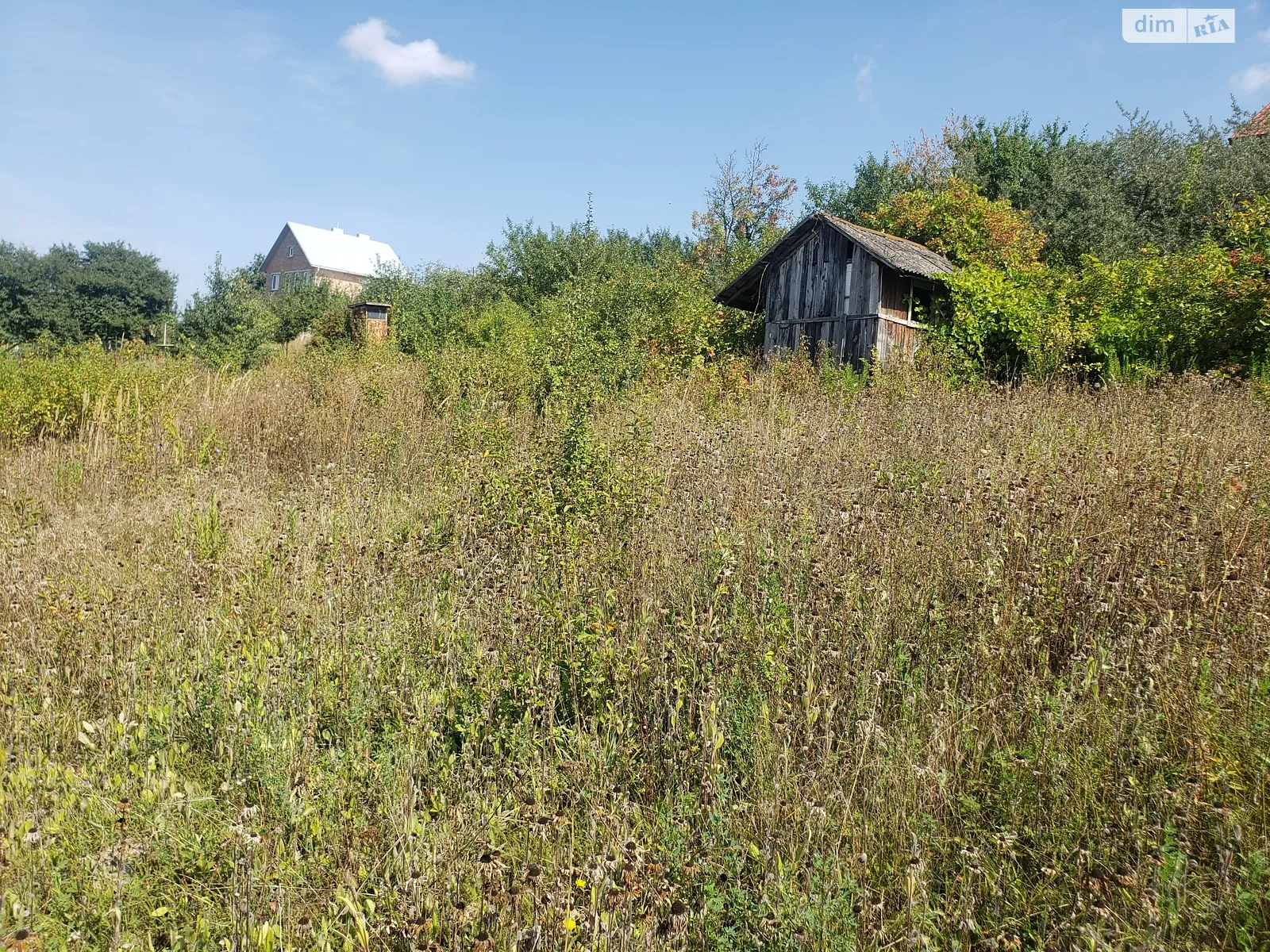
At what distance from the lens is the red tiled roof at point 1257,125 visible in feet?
86.2

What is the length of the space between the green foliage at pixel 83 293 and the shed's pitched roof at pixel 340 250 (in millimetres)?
11260

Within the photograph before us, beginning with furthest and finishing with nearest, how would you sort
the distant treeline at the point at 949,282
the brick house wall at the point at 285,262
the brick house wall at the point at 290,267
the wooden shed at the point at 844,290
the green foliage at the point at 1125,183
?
the brick house wall at the point at 285,262 < the brick house wall at the point at 290,267 < the green foliage at the point at 1125,183 < the wooden shed at the point at 844,290 < the distant treeline at the point at 949,282

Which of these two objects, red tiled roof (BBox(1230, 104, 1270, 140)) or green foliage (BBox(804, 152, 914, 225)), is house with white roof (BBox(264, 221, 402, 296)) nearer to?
green foliage (BBox(804, 152, 914, 225))

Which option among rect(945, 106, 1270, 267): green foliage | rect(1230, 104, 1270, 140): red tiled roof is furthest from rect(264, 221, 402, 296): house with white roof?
rect(1230, 104, 1270, 140): red tiled roof

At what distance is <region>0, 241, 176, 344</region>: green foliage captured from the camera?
45969mm

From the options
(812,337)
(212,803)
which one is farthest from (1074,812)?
(812,337)

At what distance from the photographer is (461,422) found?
7574mm

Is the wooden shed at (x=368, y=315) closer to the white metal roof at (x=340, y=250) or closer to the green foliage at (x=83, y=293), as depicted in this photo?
the green foliage at (x=83, y=293)

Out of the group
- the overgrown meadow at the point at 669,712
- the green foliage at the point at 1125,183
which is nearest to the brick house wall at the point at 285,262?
the green foliage at the point at 1125,183

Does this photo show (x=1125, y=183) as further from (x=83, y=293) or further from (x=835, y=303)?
(x=83, y=293)

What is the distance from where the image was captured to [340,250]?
6462 cm

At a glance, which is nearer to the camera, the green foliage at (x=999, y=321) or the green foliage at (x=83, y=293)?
the green foliage at (x=999, y=321)

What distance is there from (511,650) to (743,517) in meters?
1.94

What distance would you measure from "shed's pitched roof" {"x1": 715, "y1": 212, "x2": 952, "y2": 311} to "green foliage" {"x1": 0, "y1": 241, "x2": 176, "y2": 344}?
38.3 m
